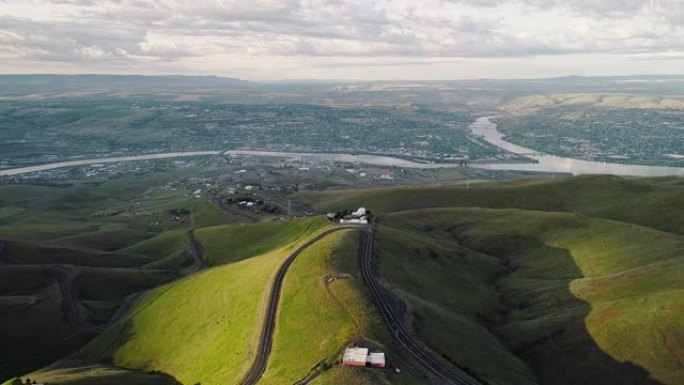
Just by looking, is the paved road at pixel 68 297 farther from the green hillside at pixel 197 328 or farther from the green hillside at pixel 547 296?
the green hillside at pixel 547 296

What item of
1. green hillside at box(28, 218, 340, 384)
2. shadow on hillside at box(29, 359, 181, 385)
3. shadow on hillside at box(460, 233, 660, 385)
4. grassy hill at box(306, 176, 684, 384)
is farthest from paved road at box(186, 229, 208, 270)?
shadow on hillside at box(460, 233, 660, 385)

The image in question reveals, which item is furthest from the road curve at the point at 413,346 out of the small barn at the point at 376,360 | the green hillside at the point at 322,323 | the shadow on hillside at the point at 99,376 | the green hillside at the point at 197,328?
the shadow on hillside at the point at 99,376

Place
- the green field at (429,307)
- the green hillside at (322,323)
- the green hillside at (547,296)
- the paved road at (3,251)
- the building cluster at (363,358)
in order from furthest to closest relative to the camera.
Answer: the paved road at (3,251) → the green hillside at (547,296) → the green field at (429,307) → the green hillside at (322,323) → the building cluster at (363,358)

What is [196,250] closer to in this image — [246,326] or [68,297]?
[68,297]

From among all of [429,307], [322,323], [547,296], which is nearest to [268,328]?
[322,323]

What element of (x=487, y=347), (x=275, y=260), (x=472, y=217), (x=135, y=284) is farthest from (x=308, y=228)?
(x=487, y=347)

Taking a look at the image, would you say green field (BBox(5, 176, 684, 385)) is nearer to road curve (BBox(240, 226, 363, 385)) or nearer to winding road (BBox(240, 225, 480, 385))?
road curve (BBox(240, 226, 363, 385))
